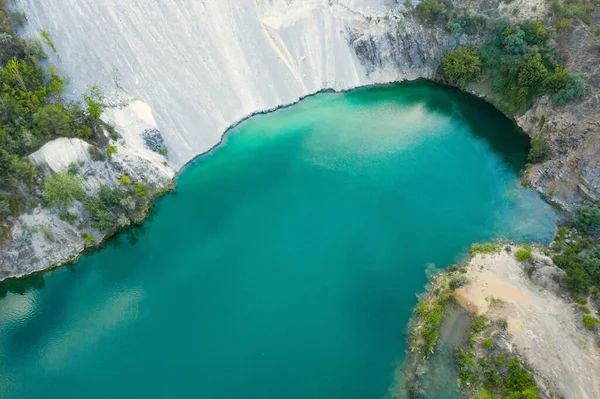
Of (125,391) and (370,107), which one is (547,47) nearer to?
(370,107)

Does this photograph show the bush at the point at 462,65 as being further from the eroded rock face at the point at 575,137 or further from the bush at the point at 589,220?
the bush at the point at 589,220

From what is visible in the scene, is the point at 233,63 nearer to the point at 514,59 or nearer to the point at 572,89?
the point at 514,59

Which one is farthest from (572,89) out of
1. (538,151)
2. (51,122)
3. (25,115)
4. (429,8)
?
(25,115)

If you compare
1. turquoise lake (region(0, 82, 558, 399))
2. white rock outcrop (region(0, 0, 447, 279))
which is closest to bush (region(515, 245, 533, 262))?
turquoise lake (region(0, 82, 558, 399))

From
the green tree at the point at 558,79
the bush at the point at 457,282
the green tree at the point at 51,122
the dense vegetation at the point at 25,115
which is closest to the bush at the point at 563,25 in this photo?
the green tree at the point at 558,79

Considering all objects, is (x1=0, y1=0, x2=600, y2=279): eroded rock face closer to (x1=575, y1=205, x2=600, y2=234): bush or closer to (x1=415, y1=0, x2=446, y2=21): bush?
(x1=415, y1=0, x2=446, y2=21): bush

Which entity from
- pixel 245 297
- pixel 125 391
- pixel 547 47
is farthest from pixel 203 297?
pixel 547 47
